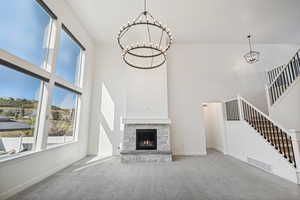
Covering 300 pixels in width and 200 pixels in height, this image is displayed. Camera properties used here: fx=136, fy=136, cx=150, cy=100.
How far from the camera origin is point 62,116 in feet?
13.6

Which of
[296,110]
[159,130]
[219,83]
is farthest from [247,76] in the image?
[159,130]

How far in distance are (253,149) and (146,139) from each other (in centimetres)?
341

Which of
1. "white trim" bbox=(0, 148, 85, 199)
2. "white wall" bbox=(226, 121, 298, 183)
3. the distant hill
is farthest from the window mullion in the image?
"white wall" bbox=(226, 121, 298, 183)

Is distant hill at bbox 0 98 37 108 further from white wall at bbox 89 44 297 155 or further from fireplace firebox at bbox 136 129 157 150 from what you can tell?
fireplace firebox at bbox 136 129 157 150

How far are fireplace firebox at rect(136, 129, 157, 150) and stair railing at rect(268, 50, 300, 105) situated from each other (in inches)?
183

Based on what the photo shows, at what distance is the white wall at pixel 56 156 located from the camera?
2.41 meters

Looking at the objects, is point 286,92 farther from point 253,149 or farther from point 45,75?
point 45,75

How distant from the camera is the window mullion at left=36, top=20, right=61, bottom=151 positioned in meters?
3.21

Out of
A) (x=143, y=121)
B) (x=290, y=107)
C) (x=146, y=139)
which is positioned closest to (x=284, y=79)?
(x=290, y=107)

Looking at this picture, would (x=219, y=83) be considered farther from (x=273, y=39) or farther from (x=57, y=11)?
(x=57, y=11)

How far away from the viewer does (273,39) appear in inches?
235

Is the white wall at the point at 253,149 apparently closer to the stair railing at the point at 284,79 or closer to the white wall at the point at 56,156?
the stair railing at the point at 284,79

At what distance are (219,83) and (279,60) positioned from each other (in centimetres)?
307

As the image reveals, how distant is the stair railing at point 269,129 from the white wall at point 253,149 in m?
0.12
